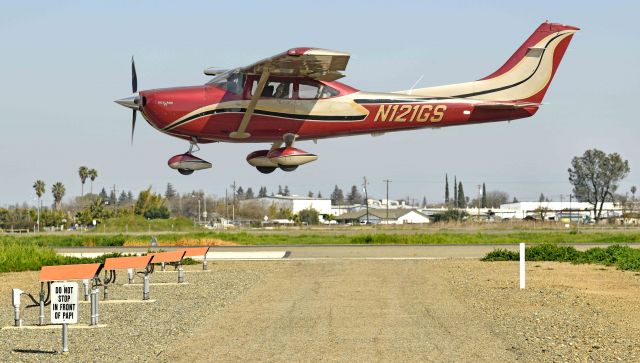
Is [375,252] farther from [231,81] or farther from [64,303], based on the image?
[64,303]

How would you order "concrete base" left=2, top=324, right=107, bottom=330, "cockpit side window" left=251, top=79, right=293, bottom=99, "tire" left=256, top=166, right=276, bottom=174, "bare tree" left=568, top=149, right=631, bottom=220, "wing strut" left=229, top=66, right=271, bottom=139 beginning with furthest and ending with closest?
1. "bare tree" left=568, top=149, right=631, bottom=220
2. "tire" left=256, top=166, right=276, bottom=174
3. "cockpit side window" left=251, top=79, right=293, bottom=99
4. "wing strut" left=229, top=66, right=271, bottom=139
5. "concrete base" left=2, top=324, right=107, bottom=330

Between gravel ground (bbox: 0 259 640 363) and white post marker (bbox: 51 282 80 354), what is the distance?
0.55m

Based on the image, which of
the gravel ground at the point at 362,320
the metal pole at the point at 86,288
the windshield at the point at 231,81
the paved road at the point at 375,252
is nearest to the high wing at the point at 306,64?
the windshield at the point at 231,81

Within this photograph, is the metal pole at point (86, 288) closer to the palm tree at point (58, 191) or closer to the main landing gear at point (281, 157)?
the main landing gear at point (281, 157)

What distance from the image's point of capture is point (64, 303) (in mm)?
16719

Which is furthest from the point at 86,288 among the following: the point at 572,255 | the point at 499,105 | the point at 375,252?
the point at 375,252

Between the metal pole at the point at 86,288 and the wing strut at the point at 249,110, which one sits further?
the metal pole at the point at 86,288

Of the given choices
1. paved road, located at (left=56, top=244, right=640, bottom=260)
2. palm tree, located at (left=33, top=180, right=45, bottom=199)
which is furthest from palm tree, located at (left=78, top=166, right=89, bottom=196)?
paved road, located at (left=56, top=244, right=640, bottom=260)

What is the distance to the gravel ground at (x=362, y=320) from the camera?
16.0 meters

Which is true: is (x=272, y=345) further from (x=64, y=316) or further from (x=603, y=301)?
(x=603, y=301)

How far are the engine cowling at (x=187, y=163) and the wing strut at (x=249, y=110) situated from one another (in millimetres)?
1066

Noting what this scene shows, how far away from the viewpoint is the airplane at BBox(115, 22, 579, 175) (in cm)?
2406

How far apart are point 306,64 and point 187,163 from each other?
3846mm

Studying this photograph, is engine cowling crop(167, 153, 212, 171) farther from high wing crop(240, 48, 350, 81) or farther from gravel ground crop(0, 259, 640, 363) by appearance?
gravel ground crop(0, 259, 640, 363)
